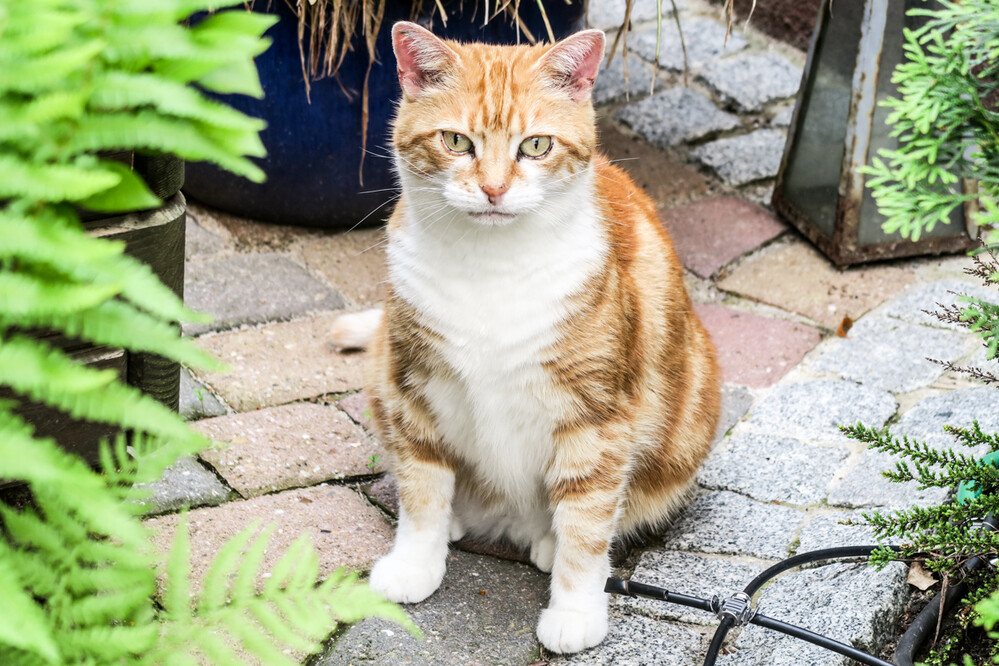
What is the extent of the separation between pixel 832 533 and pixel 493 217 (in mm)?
1082

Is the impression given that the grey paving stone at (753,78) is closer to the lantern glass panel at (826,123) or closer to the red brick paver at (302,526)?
the lantern glass panel at (826,123)

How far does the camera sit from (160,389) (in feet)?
6.57

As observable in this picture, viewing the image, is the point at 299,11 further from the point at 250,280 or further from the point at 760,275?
the point at 760,275

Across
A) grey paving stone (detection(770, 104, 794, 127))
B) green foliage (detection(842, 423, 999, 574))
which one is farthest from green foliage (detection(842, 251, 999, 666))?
grey paving stone (detection(770, 104, 794, 127))

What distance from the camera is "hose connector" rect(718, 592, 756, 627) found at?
6.13 feet

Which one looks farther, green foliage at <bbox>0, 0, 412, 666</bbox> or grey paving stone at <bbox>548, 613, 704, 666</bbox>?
grey paving stone at <bbox>548, 613, 704, 666</bbox>

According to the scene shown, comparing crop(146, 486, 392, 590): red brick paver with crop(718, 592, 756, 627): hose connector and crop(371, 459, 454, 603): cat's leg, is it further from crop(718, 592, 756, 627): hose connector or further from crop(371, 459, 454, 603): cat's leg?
crop(718, 592, 756, 627): hose connector

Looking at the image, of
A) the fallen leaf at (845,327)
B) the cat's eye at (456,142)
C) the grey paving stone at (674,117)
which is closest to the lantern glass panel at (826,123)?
the fallen leaf at (845,327)

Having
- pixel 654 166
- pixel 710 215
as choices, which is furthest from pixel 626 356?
pixel 654 166

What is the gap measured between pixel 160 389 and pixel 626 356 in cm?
95

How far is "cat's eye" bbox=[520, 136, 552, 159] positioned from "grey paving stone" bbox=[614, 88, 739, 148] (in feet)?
7.45

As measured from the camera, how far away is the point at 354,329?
9.77 feet

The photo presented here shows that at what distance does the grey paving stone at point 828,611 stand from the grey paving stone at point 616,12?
329 cm

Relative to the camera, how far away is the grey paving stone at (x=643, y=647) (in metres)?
2.04
